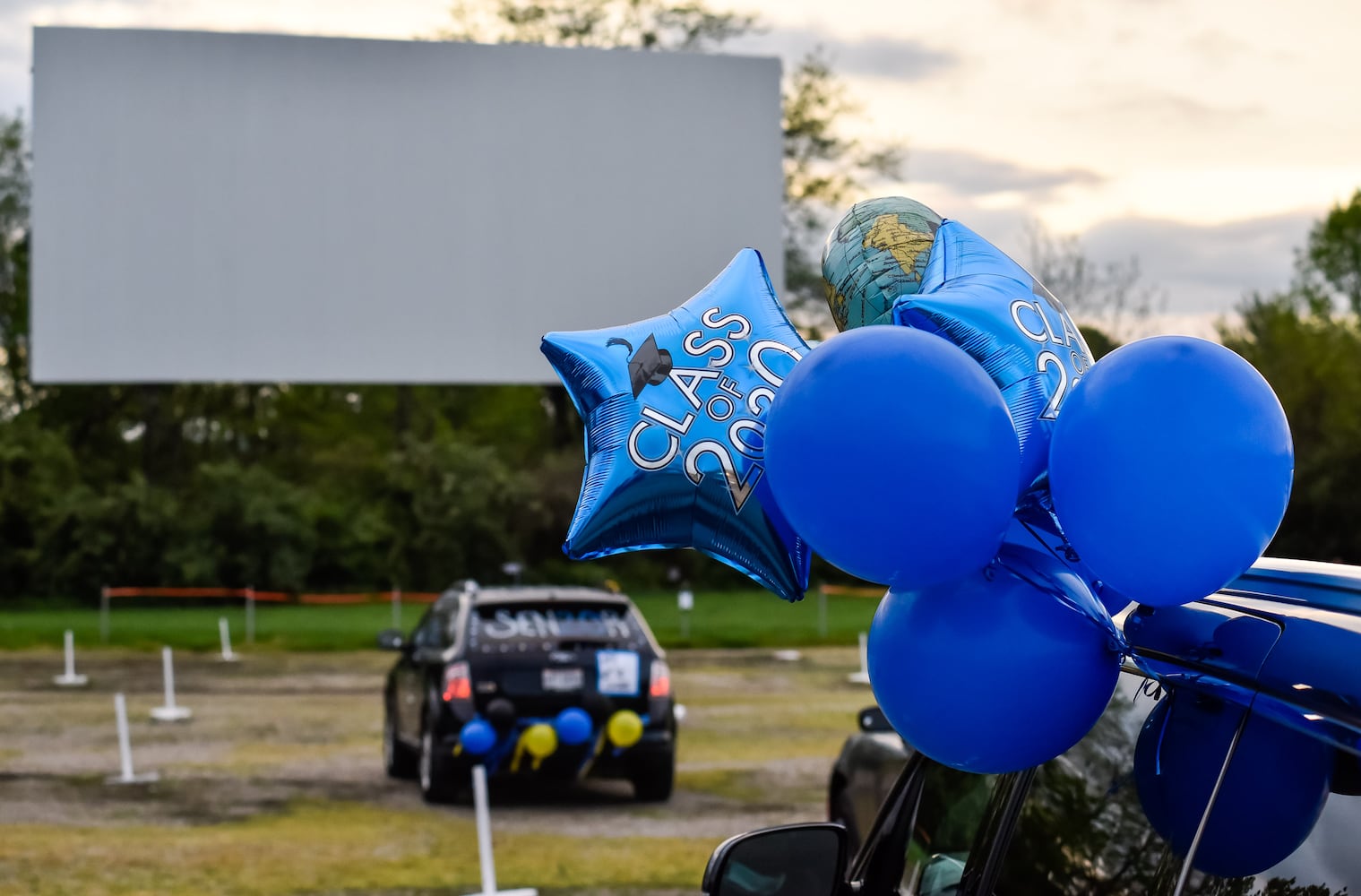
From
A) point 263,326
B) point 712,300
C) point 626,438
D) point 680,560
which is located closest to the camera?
point 626,438

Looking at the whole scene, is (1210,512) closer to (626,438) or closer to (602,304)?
(626,438)

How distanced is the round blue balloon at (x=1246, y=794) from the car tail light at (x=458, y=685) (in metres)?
8.26

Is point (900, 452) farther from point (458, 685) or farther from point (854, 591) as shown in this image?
point (854, 591)

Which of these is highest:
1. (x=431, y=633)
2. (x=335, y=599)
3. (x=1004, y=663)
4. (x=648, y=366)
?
(x=648, y=366)

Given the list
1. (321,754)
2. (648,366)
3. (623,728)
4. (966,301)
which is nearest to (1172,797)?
(966,301)

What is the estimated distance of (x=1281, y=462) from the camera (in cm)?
236

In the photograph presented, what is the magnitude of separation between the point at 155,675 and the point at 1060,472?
20.2m

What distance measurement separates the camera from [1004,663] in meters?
2.49

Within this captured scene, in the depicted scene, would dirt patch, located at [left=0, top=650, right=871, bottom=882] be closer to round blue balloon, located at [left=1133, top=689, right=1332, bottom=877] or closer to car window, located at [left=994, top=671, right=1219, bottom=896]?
car window, located at [left=994, top=671, right=1219, bottom=896]

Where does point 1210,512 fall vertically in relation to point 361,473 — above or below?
above

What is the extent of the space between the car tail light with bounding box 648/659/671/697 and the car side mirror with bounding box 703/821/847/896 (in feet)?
24.2

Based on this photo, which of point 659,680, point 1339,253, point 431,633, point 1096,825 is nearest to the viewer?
point 1096,825

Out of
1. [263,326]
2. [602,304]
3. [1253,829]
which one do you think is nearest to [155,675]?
[263,326]

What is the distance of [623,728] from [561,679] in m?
0.57
